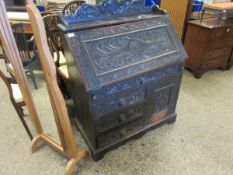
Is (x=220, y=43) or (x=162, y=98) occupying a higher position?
(x=220, y=43)

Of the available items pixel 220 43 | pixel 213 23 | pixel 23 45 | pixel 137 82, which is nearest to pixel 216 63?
pixel 220 43

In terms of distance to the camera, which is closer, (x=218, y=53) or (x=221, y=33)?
(x=221, y=33)

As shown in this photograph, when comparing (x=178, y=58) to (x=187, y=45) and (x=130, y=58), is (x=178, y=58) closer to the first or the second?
(x=130, y=58)

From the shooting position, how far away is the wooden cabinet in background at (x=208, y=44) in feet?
7.37

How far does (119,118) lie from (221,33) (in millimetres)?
1826

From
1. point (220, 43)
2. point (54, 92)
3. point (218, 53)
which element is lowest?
point (218, 53)

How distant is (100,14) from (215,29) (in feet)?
5.19

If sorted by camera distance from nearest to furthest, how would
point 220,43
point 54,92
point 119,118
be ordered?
point 54,92, point 119,118, point 220,43

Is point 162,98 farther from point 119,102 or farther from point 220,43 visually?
point 220,43

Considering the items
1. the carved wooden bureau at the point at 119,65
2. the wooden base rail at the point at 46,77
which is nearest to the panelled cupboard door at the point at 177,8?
the carved wooden bureau at the point at 119,65

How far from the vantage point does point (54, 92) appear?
3.38ft

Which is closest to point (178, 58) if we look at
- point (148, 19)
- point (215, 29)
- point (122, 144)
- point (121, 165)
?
point (148, 19)

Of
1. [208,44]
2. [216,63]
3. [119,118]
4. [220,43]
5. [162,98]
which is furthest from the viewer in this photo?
[216,63]

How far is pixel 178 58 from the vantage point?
141 centimetres
